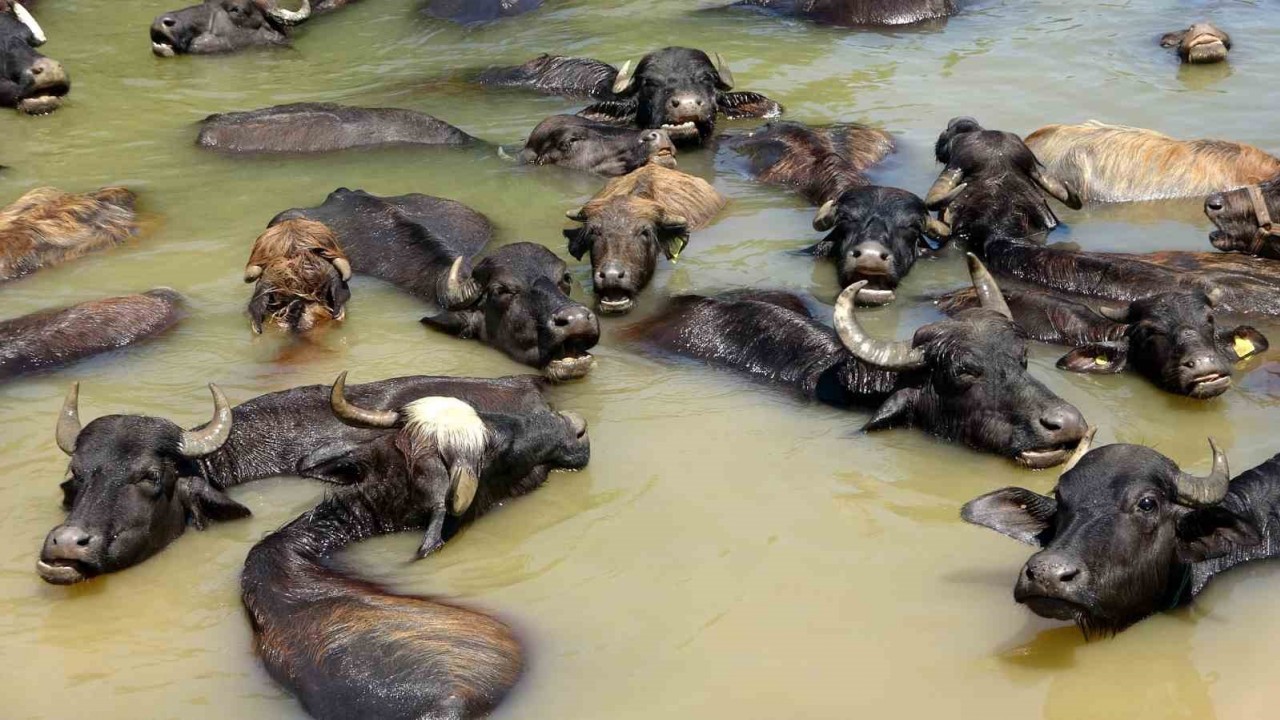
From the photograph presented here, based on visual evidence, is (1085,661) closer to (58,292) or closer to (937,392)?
(937,392)

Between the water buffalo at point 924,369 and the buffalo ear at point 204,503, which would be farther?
the water buffalo at point 924,369

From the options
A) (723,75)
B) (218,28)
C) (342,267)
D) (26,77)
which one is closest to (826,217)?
(342,267)

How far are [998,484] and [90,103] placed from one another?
36.0ft

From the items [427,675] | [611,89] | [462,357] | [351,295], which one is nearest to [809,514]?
[427,675]

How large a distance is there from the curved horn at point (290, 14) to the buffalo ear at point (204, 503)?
428 inches

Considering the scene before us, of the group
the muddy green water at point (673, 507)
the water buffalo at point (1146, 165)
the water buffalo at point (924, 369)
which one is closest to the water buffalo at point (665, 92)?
the muddy green water at point (673, 507)

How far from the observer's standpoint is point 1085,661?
5.81 meters

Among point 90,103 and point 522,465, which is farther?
point 90,103

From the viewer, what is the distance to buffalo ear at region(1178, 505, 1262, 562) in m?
5.95

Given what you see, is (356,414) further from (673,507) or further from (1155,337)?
(1155,337)

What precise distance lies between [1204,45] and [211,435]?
1075 cm

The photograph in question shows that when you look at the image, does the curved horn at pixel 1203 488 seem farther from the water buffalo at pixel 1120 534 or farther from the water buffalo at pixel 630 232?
the water buffalo at pixel 630 232

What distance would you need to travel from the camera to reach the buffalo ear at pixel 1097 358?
8305 mm

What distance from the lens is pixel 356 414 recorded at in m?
6.87
